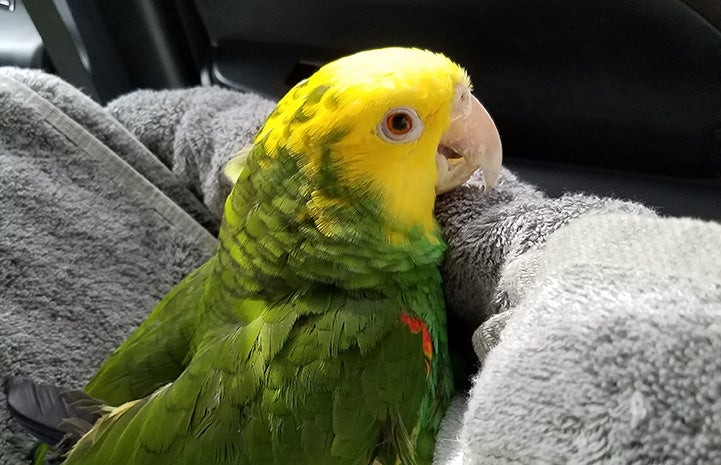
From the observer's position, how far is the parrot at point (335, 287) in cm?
56

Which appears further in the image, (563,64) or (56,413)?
(563,64)

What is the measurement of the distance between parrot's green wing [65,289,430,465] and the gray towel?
0.21 ft

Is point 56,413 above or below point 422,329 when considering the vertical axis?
below

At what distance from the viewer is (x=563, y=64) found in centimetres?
85

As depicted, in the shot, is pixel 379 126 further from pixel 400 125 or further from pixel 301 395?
pixel 301 395

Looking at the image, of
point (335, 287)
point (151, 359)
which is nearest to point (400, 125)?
point (335, 287)

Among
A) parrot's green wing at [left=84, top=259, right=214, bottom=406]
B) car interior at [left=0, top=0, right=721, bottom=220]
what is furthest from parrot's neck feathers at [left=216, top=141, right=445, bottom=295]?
car interior at [left=0, top=0, right=721, bottom=220]

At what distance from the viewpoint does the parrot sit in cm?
56

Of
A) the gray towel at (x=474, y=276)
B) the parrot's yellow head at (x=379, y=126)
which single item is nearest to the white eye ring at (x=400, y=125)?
the parrot's yellow head at (x=379, y=126)

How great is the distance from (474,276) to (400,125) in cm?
16

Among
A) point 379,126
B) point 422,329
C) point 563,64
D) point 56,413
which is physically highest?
point 563,64

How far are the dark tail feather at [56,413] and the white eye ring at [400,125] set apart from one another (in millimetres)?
396

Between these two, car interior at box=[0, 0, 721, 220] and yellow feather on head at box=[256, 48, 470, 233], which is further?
car interior at box=[0, 0, 721, 220]

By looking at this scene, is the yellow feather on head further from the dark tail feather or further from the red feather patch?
the dark tail feather
